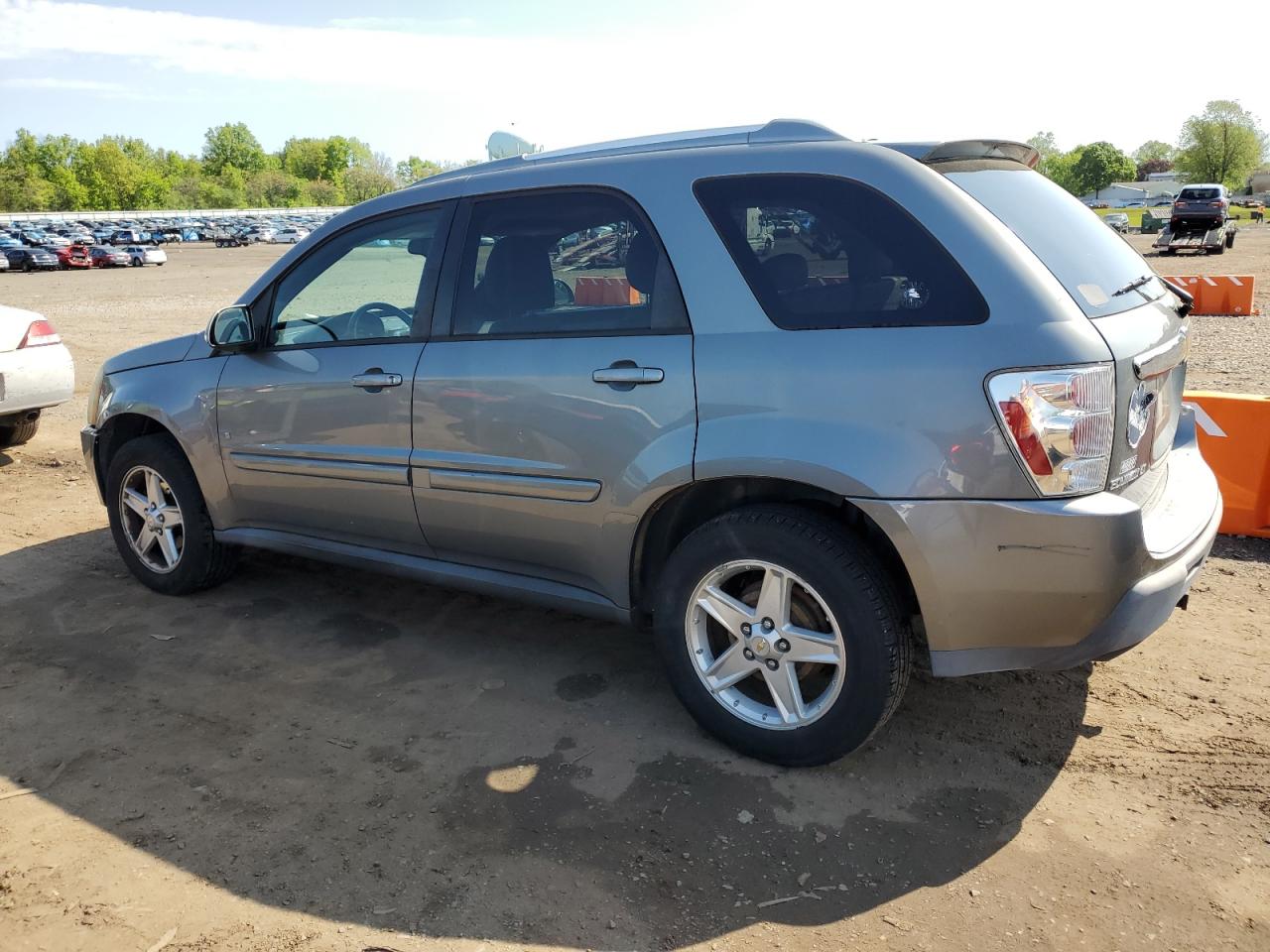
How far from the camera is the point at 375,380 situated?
157 inches

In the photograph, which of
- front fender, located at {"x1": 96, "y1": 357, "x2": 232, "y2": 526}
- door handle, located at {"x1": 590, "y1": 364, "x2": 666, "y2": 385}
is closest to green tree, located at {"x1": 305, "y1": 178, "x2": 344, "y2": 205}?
front fender, located at {"x1": 96, "y1": 357, "x2": 232, "y2": 526}

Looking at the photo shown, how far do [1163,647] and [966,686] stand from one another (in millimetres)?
925

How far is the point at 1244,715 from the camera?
3559 mm

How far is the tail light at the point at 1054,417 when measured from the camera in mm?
2736

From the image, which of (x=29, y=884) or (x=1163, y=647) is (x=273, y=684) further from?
(x=1163, y=647)

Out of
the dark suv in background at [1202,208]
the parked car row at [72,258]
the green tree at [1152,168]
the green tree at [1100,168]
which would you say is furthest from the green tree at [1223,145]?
the parked car row at [72,258]

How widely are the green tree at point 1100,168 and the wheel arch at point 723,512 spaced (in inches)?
5958

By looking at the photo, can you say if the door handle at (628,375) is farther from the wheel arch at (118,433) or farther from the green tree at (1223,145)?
the green tree at (1223,145)

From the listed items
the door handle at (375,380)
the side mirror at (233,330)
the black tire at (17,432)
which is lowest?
the black tire at (17,432)

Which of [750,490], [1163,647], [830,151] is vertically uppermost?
[830,151]

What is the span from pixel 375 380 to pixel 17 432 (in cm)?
577

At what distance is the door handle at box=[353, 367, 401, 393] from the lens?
3936mm

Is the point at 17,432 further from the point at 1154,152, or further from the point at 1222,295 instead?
the point at 1154,152

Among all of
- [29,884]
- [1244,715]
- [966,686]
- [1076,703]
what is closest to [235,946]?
[29,884]
